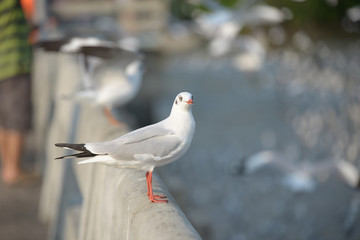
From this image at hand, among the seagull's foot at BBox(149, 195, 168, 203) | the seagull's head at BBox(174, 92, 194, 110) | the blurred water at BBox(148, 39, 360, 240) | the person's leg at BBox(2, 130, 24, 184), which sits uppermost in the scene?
the seagull's head at BBox(174, 92, 194, 110)

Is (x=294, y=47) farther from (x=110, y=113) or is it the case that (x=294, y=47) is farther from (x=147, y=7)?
(x=110, y=113)

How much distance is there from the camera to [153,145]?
9.45ft

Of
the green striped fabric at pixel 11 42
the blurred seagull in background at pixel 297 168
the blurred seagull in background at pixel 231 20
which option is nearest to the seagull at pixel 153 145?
the green striped fabric at pixel 11 42

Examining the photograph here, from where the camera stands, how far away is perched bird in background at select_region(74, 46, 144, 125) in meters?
4.70

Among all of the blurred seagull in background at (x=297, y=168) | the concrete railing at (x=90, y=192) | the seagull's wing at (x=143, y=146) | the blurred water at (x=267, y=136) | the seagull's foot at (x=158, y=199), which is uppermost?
the seagull's wing at (x=143, y=146)

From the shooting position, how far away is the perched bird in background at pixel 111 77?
4695 mm

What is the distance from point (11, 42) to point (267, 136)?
9.38 metres

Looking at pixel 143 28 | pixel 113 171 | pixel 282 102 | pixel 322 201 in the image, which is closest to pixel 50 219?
pixel 113 171

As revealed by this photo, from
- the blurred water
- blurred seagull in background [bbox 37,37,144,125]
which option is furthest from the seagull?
the blurred water

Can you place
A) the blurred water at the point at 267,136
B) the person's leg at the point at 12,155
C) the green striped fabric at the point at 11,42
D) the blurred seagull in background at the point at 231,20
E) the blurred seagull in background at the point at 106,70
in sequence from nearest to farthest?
the blurred seagull in background at the point at 106,70
the green striped fabric at the point at 11,42
the person's leg at the point at 12,155
the blurred water at the point at 267,136
the blurred seagull in background at the point at 231,20

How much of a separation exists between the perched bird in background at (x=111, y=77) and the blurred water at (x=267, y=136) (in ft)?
9.61

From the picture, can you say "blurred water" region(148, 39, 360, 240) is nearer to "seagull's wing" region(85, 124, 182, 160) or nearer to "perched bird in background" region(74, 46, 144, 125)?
"perched bird in background" region(74, 46, 144, 125)

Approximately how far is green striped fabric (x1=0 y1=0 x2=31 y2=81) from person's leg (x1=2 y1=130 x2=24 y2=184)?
70 centimetres

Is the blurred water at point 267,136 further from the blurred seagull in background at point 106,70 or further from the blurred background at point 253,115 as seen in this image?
the blurred seagull in background at point 106,70
